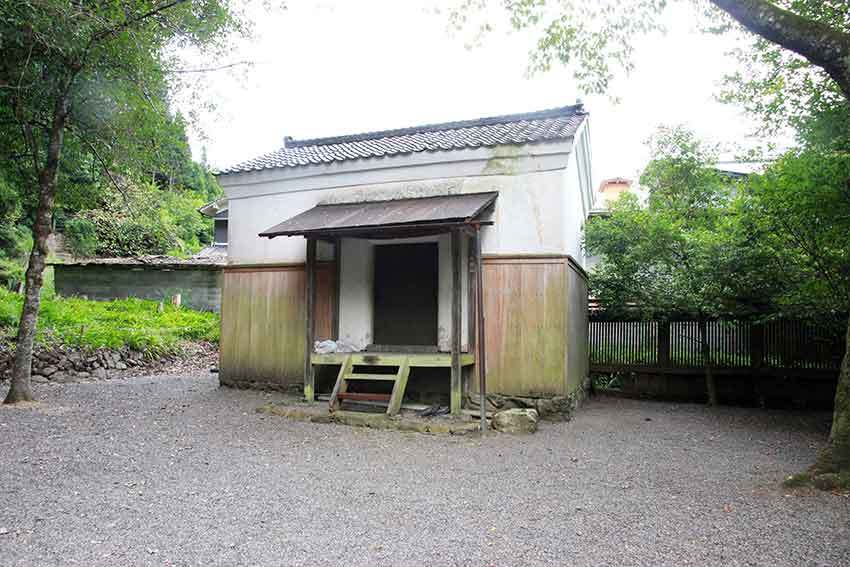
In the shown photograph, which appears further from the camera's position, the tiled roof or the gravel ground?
the tiled roof

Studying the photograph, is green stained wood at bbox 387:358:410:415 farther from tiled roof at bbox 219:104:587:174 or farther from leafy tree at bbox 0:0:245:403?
leafy tree at bbox 0:0:245:403

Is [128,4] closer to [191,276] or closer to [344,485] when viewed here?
[344,485]

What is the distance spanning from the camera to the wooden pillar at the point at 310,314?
8.07 meters

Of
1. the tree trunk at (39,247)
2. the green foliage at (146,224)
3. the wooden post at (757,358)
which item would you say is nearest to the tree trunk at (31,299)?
the tree trunk at (39,247)

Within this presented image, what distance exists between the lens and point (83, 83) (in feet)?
26.5

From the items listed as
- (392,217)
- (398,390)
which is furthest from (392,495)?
(392,217)

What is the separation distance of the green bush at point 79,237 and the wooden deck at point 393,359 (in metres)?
21.0

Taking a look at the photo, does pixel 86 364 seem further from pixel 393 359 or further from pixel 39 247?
pixel 393 359

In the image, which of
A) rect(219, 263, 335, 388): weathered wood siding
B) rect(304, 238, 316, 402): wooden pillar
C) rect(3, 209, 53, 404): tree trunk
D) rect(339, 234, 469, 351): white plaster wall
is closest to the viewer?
rect(3, 209, 53, 404): tree trunk

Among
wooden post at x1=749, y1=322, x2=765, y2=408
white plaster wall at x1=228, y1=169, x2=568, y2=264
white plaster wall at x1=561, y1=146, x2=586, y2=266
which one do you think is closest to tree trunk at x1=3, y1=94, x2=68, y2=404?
white plaster wall at x1=228, y1=169, x2=568, y2=264

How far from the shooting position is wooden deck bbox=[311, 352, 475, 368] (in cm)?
743

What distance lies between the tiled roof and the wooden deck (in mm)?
2872

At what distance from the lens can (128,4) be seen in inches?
273

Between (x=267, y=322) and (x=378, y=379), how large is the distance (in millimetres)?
2457
